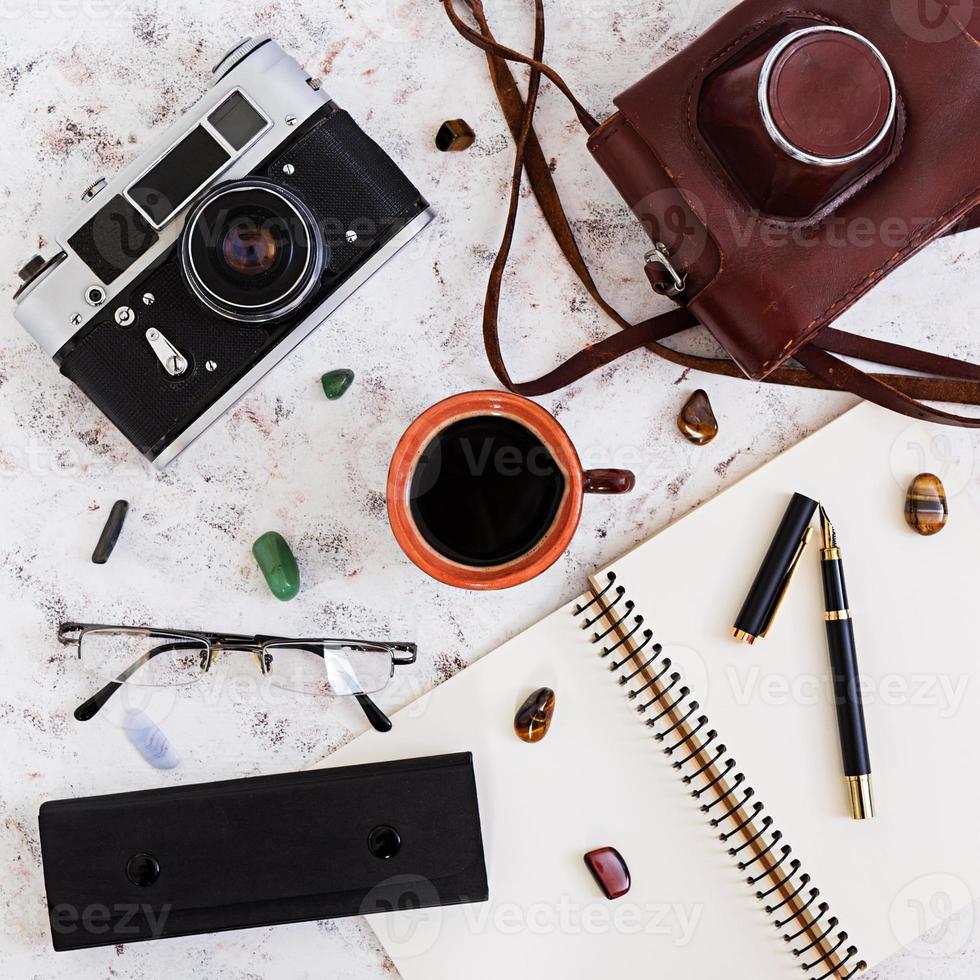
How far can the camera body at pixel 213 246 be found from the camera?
80 cm

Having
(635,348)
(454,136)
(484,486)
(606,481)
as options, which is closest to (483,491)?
(484,486)

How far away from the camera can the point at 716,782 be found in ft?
3.05

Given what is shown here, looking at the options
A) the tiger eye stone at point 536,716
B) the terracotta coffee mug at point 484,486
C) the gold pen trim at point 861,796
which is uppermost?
the terracotta coffee mug at point 484,486

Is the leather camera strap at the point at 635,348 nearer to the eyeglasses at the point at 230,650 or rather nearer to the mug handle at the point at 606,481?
the mug handle at the point at 606,481

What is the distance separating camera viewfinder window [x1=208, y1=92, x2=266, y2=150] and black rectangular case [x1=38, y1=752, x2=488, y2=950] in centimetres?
59

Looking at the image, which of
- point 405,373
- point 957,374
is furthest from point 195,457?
point 957,374

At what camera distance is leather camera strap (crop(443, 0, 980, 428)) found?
91cm

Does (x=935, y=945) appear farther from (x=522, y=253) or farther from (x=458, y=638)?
(x=522, y=253)

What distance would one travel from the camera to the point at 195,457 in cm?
94

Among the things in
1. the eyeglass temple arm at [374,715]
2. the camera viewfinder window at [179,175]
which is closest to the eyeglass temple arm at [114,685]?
the eyeglass temple arm at [374,715]

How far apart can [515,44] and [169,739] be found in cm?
78

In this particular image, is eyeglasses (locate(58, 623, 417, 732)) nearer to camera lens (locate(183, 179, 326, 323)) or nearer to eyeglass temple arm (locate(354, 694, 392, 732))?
eyeglass temple arm (locate(354, 694, 392, 732))

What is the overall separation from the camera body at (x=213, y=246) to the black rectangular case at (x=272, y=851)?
36 centimetres

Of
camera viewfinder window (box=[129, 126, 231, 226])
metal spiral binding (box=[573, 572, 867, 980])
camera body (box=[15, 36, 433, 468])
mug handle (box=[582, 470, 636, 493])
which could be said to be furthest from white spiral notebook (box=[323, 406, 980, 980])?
camera viewfinder window (box=[129, 126, 231, 226])
